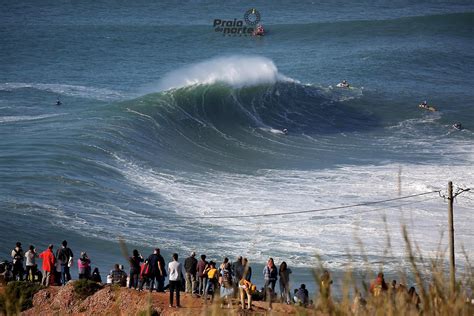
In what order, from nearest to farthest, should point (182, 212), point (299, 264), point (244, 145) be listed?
point (299, 264) < point (182, 212) < point (244, 145)

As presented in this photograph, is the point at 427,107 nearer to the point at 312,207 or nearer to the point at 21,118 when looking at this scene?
the point at 21,118

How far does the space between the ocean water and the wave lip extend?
0.15m

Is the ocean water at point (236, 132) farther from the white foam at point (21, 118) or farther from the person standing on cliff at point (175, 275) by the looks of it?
the person standing on cliff at point (175, 275)

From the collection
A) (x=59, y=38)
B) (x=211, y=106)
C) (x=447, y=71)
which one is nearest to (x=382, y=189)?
(x=211, y=106)

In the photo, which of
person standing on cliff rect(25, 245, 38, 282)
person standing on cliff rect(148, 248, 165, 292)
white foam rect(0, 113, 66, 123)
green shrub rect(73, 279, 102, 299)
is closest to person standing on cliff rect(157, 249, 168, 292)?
person standing on cliff rect(148, 248, 165, 292)

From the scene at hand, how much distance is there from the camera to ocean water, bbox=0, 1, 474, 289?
2878 centimetres

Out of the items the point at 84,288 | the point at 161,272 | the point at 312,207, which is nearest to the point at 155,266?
the point at 161,272

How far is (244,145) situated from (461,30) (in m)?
35.1

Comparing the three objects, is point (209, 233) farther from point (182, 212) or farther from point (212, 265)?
point (212, 265)

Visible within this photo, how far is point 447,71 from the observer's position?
6078 centimetres

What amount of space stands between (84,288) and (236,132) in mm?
26549

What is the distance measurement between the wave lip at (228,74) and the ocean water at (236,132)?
0.48ft

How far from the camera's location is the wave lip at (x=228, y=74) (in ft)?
171

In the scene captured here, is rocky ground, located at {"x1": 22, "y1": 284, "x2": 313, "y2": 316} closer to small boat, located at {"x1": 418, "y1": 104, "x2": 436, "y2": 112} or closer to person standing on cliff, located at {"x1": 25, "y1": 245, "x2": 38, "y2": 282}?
person standing on cliff, located at {"x1": 25, "y1": 245, "x2": 38, "y2": 282}
